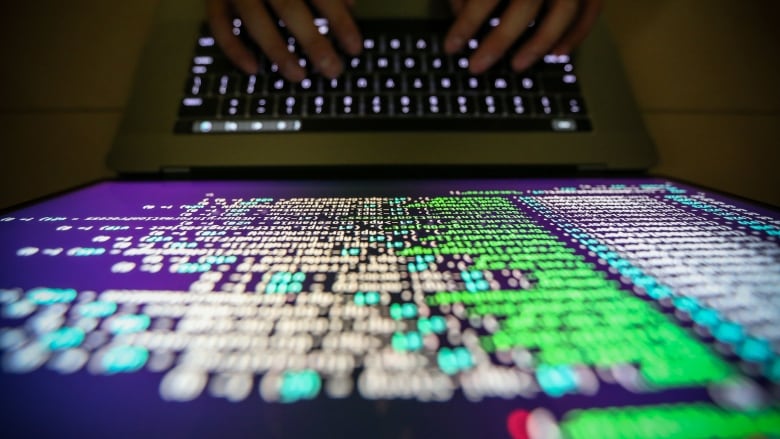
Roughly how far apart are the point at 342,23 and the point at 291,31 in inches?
2.1

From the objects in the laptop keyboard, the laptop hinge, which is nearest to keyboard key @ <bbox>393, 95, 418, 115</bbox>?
the laptop keyboard

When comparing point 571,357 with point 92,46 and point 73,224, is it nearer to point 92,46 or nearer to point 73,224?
point 73,224

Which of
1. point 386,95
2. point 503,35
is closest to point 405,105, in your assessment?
point 386,95

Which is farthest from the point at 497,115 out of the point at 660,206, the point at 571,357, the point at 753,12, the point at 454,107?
the point at 753,12

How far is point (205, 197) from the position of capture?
35 centimetres

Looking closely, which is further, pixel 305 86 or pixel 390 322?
pixel 305 86

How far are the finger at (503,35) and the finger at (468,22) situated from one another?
0.06ft

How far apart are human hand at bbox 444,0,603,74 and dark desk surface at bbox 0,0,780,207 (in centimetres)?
13

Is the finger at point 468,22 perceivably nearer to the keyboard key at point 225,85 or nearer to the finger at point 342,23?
the finger at point 342,23

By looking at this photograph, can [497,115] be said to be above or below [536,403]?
above

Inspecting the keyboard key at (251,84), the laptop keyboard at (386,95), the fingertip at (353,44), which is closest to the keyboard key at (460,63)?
the laptop keyboard at (386,95)

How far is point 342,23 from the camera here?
409 millimetres

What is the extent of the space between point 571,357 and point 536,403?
0.03 meters

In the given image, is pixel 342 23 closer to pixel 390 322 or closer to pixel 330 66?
pixel 330 66
